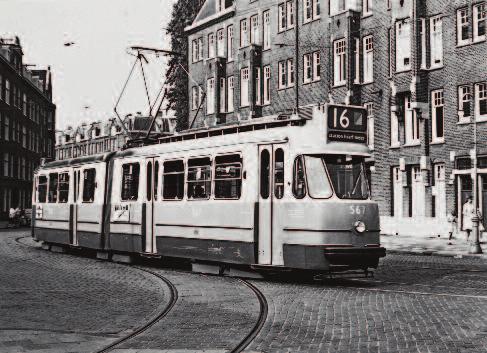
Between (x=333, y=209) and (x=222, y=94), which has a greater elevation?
(x=222, y=94)

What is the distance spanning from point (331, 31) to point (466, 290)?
2727 cm

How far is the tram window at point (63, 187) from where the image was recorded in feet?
71.5

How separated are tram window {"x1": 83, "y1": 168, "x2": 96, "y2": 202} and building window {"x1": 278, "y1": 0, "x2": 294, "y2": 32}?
23.7 m

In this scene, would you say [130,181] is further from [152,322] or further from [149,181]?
[152,322]

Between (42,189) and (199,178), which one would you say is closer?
(199,178)

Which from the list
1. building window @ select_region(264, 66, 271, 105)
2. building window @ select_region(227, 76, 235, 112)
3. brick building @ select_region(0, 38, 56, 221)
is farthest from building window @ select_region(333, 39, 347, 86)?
brick building @ select_region(0, 38, 56, 221)

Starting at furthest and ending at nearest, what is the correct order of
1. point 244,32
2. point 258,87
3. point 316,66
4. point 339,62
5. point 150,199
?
point 244,32, point 258,87, point 316,66, point 339,62, point 150,199

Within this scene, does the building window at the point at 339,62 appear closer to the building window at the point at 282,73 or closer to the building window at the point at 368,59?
the building window at the point at 368,59

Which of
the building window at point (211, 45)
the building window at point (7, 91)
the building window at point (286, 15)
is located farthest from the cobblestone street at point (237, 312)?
the building window at point (7, 91)

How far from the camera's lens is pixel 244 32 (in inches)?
1815

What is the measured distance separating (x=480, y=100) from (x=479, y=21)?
3.40 meters

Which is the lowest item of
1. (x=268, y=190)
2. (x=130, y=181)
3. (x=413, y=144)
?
(x=268, y=190)

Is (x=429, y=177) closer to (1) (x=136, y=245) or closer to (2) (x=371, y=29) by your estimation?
(2) (x=371, y=29)

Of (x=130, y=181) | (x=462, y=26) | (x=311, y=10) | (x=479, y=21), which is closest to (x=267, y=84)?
(x=311, y=10)
